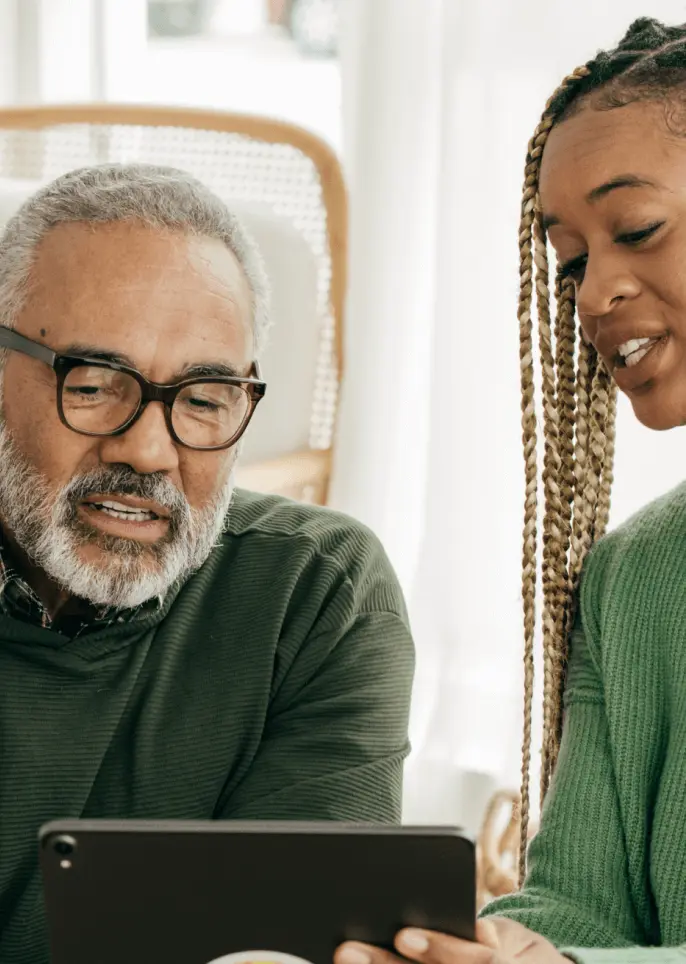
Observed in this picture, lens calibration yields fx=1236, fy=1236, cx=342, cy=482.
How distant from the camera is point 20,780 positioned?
113 centimetres

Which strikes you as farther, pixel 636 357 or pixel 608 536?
pixel 608 536

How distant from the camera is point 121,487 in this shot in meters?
1.17

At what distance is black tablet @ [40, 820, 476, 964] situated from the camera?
0.76 meters

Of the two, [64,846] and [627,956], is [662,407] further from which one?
[64,846]

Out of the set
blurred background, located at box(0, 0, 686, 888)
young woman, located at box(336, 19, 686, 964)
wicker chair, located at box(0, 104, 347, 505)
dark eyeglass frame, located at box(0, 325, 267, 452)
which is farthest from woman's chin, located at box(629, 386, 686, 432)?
blurred background, located at box(0, 0, 686, 888)

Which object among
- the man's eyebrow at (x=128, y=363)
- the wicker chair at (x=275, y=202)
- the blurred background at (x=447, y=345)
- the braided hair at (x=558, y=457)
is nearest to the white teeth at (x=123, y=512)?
the man's eyebrow at (x=128, y=363)

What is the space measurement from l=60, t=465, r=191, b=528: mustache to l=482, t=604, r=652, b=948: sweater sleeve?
439 mm

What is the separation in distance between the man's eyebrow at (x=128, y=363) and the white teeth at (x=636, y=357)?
0.40 metres

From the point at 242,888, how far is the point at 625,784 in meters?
0.44

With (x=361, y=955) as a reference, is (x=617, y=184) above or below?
above

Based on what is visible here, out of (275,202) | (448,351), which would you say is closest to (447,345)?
(448,351)

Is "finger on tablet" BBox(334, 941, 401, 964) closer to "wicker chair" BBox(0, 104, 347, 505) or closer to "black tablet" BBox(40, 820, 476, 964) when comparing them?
"black tablet" BBox(40, 820, 476, 964)

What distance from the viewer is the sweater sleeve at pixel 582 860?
3.49 ft

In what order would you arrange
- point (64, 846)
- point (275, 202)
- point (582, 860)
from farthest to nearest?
1. point (275, 202)
2. point (582, 860)
3. point (64, 846)
